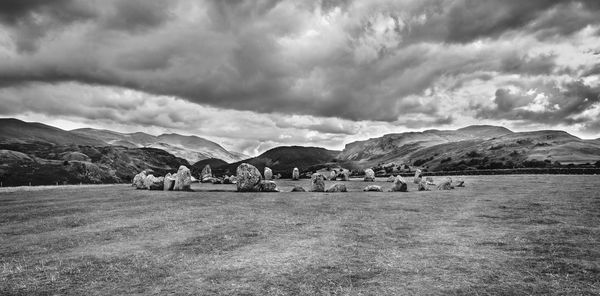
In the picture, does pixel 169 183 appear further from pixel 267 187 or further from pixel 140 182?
pixel 267 187

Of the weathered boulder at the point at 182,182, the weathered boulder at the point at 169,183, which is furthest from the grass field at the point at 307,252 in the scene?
the weathered boulder at the point at 169,183

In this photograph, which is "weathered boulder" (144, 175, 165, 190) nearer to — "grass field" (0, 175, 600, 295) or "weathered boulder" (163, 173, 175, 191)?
"weathered boulder" (163, 173, 175, 191)

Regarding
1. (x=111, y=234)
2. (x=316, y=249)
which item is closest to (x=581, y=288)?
(x=316, y=249)

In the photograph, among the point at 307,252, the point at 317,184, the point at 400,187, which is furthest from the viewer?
the point at 317,184

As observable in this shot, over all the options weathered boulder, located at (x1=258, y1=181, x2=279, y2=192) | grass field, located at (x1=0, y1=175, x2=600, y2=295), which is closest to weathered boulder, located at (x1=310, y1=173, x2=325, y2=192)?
weathered boulder, located at (x1=258, y1=181, x2=279, y2=192)

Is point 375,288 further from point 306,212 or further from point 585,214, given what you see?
point 585,214

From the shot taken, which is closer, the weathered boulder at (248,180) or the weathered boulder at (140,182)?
the weathered boulder at (248,180)

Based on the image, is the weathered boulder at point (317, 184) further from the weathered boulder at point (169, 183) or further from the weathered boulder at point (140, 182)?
the weathered boulder at point (140, 182)

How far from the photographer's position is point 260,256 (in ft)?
55.7

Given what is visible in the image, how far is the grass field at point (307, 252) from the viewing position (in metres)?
12.9

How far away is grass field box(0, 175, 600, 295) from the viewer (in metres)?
12.9

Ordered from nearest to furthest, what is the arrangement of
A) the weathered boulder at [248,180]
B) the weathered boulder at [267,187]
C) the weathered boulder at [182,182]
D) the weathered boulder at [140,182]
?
Answer: 1. the weathered boulder at [248,180]
2. the weathered boulder at [267,187]
3. the weathered boulder at [182,182]
4. the weathered boulder at [140,182]

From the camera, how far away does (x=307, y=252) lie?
17594mm

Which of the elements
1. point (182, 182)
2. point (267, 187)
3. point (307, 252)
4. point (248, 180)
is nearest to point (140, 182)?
point (182, 182)
